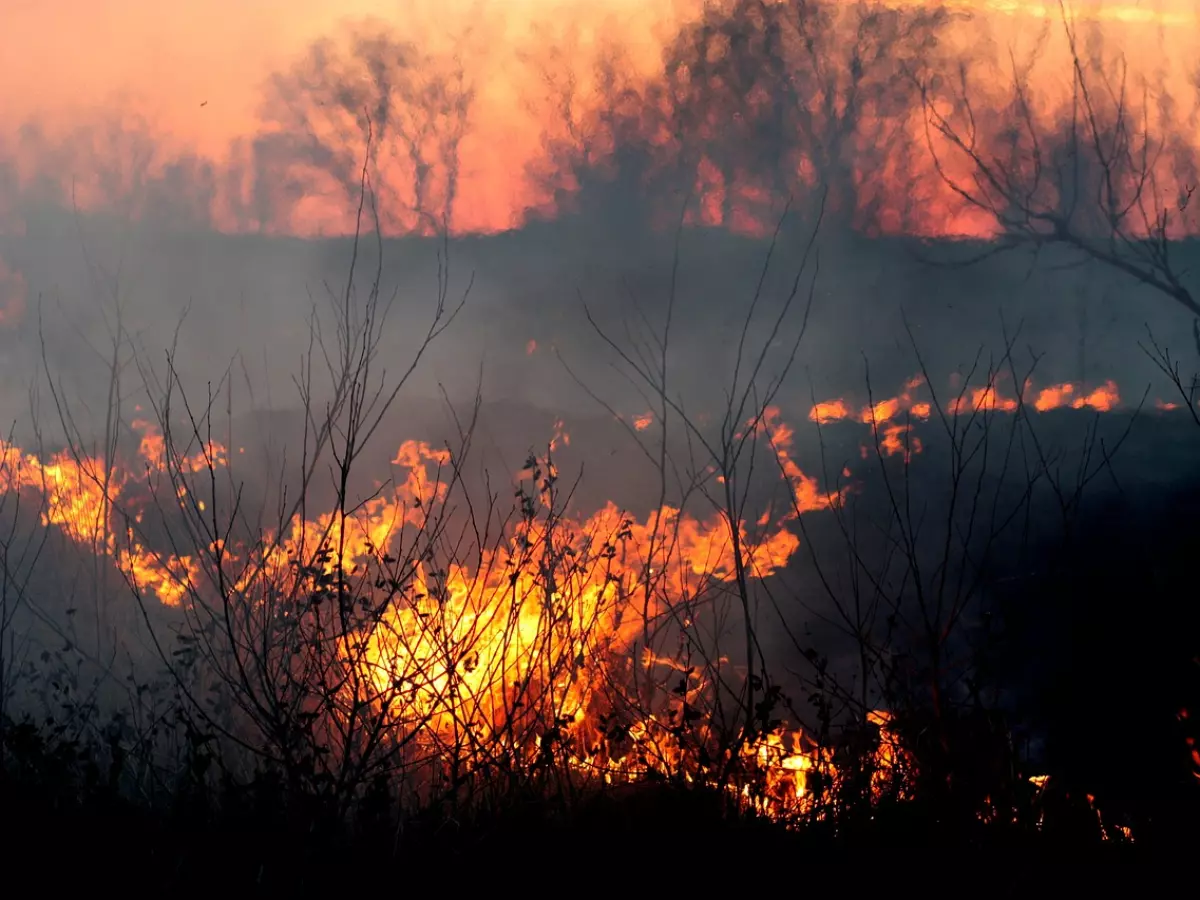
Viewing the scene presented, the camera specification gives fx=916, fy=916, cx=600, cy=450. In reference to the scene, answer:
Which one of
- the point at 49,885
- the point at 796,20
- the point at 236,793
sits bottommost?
the point at 49,885

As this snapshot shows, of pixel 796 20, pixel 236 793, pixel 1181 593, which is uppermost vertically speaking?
pixel 796 20

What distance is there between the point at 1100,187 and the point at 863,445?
3.39 metres

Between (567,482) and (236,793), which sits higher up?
(567,482)

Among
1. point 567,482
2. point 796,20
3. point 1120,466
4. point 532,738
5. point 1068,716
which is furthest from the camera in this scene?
point 567,482

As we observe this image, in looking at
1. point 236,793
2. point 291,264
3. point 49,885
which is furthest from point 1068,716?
point 291,264

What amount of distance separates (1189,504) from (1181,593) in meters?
2.14

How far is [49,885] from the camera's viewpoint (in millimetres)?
3064

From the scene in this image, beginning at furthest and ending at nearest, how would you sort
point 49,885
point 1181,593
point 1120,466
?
point 1120,466, point 1181,593, point 49,885

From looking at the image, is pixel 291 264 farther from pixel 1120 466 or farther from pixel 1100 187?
pixel 1120 466

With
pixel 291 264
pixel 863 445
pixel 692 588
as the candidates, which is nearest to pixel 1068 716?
pixel 692 588

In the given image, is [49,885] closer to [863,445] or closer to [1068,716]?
[1068,716]

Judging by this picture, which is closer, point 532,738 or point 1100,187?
point 532,738

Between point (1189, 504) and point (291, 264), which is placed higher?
point (291, 264)

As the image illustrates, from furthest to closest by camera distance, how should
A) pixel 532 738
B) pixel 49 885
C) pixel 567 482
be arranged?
pixel 567 482 → pixel 532 738 → pixel 49 885
